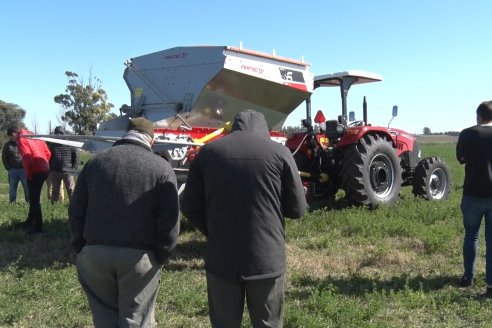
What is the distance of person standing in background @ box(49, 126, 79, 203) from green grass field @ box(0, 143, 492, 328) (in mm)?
1856

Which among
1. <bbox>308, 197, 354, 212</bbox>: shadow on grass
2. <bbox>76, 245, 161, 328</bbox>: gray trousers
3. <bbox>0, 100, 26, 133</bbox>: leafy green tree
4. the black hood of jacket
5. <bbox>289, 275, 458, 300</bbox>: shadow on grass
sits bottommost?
<bbox>289, 275, 458, 300</bbox>: shadow on grass

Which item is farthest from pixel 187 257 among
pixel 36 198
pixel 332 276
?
pixel 36 198

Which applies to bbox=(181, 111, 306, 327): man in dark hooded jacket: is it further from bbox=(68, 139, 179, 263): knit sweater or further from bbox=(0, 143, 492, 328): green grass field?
bbox=(0, 143, 492, 328): green grass field

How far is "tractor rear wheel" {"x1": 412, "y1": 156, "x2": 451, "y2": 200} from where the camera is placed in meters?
10.6

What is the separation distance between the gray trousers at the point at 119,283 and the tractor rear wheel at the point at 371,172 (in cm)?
600

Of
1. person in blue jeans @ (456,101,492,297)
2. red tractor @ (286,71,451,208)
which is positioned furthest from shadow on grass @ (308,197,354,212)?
person in blue jeans @ (456,101,492,297)

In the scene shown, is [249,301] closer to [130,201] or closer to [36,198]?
[130,201]

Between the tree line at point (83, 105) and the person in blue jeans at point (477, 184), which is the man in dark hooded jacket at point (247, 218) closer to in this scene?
the person in blue jeans at point (477, 184)

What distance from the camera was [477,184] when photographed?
5414 mm

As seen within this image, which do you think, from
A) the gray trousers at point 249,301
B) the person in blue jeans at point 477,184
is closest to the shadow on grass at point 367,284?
the person in blue jeans at point 477,184

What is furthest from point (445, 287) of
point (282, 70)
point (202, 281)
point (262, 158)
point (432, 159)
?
point (432, 159)

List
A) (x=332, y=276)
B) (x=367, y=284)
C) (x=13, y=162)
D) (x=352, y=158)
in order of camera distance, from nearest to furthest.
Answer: (x=367, y=284) < (x=332, y=276) < (x=352, y=158) < (x=13, y=162)

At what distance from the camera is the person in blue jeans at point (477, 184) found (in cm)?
537

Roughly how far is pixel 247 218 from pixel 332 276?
10.1 feet
